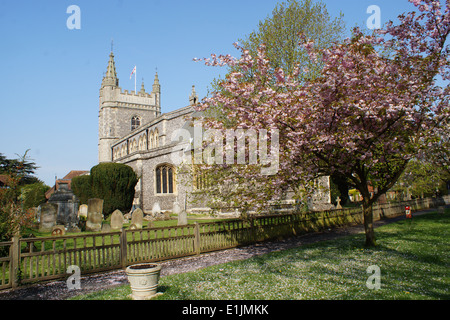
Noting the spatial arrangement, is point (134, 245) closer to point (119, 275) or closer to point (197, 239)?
point (119, 275)

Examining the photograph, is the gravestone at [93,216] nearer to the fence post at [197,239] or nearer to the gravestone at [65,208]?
the gravestone at [65,208]

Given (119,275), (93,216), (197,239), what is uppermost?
(93,216)

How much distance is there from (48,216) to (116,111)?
3739cm

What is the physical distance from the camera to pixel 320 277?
5.98 metres

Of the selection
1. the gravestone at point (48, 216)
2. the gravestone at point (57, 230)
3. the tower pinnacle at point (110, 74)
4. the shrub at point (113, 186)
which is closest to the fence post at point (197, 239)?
the gravestone at point (57, 230)

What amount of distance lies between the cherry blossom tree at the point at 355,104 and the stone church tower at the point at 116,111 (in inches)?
1797

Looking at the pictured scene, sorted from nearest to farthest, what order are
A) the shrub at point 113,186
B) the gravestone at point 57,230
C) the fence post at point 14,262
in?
1. the fence post at point 14,262
2. the gravestone at point 57,230
3. the shrub at point 113,186

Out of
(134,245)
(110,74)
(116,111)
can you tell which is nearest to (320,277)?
(134,245)

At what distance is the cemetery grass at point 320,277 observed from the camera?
497 cm

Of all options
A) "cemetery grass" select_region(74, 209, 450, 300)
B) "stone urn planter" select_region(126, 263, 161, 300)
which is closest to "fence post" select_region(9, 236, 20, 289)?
"cemetery grass" select_region(74, 209, 450, 300)

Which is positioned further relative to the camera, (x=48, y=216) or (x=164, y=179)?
(x=164, y=179)

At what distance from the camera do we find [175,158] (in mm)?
26359

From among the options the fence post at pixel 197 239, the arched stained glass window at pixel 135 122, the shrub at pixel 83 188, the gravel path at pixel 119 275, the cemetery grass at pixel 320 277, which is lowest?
the gravel path at pixel 119 275
